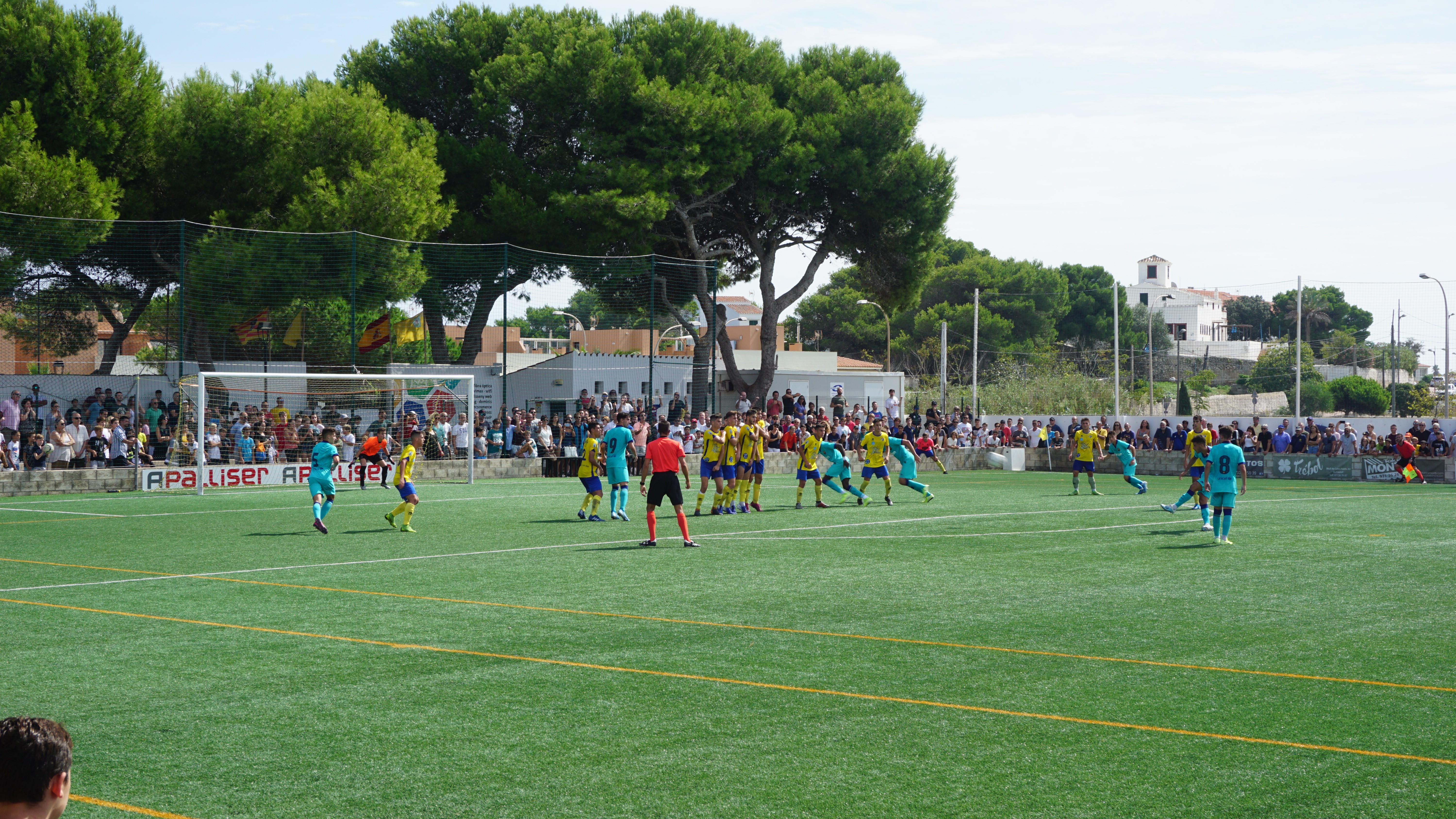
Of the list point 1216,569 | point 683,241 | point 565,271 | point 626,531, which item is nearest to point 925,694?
point 1216,569

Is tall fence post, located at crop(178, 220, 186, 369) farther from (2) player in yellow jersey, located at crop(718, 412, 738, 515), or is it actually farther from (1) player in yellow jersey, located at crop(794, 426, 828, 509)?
(1) player in yellow jersey, located at crop(794, 426, 828, 509)

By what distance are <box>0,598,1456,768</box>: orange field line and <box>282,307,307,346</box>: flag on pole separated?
2135cm

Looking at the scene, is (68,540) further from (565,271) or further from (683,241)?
(683,241)

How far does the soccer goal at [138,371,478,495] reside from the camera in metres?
27.5

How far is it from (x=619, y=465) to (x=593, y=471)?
467 millimetres

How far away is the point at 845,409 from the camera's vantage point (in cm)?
4875

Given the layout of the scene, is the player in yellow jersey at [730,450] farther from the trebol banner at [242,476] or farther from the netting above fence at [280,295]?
the netting above fence at [280,295]

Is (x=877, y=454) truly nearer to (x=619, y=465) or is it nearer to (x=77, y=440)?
(x=619, y=465)

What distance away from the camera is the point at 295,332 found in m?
31.8

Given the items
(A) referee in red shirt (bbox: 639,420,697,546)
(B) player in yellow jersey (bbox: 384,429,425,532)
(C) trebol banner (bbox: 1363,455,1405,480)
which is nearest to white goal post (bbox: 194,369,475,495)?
(B) player in yellow jersey (bbox: 384,429,425,532)

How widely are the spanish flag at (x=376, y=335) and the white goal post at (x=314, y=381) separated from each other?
2.69 feet

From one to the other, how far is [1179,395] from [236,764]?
56.6 metres

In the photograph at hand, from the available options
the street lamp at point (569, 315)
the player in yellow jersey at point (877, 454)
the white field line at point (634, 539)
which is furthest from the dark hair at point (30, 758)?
the street lamp at point (569, 315)

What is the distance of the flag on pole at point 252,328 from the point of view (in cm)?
3059
